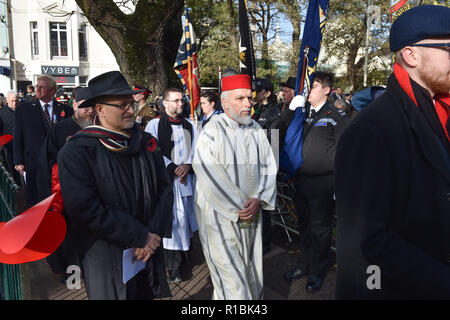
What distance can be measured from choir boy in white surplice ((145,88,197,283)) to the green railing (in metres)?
1.80

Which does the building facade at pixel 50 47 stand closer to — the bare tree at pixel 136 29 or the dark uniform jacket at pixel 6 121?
the bare tree at pixel 136 29

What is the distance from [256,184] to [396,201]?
173cm

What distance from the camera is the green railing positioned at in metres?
2.55

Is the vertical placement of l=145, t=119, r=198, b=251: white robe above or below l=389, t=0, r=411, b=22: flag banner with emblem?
below

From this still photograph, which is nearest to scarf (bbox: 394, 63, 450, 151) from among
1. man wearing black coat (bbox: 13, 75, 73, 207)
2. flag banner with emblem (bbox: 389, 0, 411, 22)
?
flag banner with emblem (bbox: 389, 0, 411, 22)

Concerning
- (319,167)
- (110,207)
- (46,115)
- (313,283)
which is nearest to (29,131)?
(46,115)

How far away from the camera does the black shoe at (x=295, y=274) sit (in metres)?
4.08

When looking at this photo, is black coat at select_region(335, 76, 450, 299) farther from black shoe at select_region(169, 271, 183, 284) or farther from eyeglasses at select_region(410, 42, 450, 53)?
black shoe at select_region(169, 271, 183, 284)

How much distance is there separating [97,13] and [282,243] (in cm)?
642

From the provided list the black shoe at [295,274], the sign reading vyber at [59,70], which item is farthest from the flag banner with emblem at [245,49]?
the sign reading vyber at [59,70]

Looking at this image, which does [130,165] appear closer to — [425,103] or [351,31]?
[425,103]

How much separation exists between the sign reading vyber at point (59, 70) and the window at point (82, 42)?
4.68 ft

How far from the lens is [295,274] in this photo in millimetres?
4082

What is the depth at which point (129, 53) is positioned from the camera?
8.01 m
